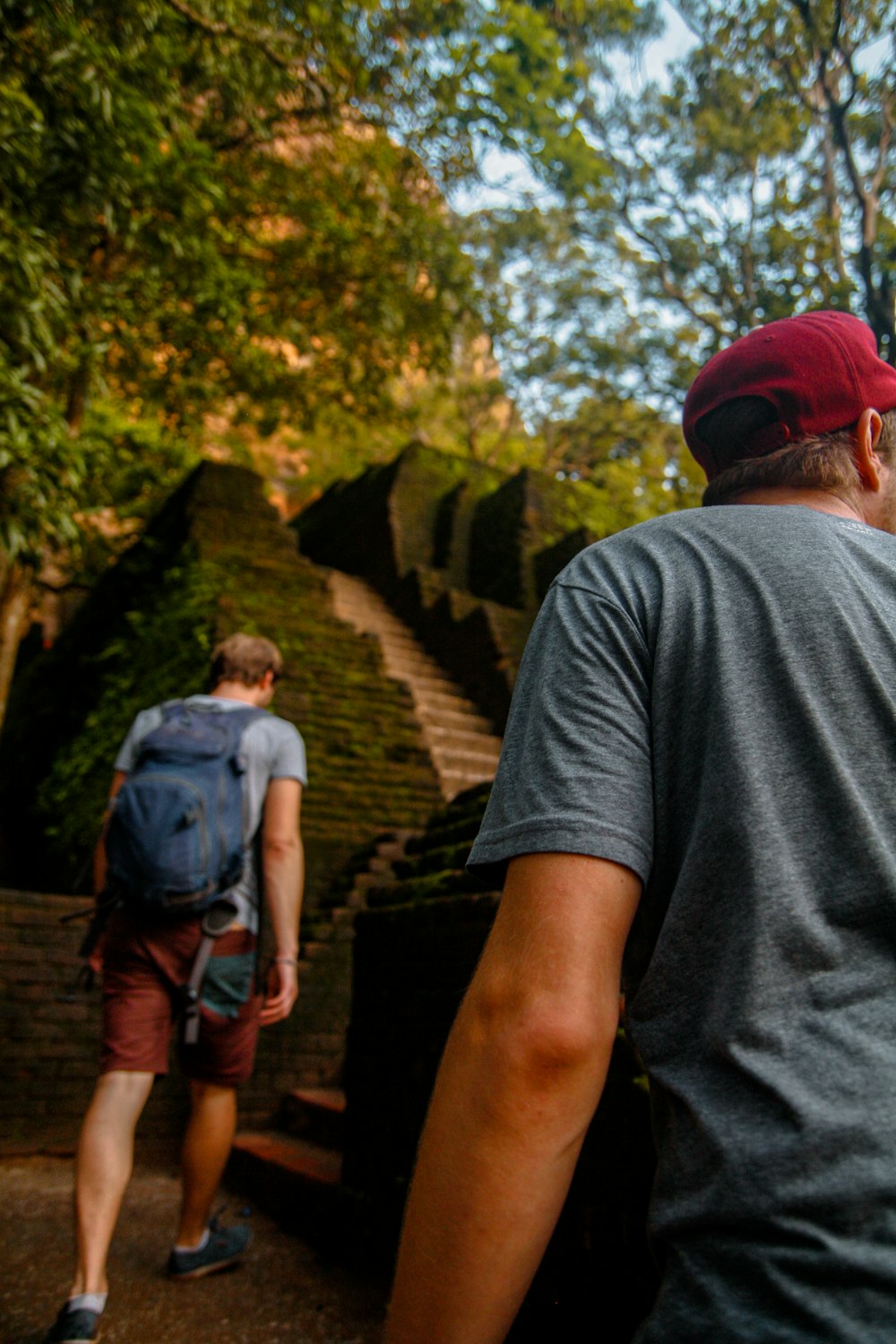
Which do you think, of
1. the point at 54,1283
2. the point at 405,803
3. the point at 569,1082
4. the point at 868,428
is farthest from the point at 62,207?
the point at 569,1082

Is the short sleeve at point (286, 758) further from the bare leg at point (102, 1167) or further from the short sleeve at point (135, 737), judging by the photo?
the bare leg at point (102, 1167)

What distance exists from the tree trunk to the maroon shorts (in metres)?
5.09

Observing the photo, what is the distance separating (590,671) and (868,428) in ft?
1.63

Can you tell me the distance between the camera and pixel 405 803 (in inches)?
307

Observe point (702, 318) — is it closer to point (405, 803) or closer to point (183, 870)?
point (405, 803)

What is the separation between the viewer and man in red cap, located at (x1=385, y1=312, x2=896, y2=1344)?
74cm

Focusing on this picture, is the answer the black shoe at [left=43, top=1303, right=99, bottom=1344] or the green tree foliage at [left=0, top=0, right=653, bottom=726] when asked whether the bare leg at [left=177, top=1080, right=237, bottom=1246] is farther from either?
the green tree foliage at [left=0, top=0, right=653, bottom=726]

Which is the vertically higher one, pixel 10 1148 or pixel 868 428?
pixel 868 428

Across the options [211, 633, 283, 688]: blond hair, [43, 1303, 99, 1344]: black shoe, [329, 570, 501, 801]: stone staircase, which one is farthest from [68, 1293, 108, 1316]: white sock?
[329, 570, 501, 801]: stone staircase

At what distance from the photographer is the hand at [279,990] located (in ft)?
10.1

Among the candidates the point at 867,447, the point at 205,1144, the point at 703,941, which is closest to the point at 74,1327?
the point at 205,1144

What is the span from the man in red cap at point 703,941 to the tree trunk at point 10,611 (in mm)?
7191

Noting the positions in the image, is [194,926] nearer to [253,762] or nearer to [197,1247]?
[253,762]

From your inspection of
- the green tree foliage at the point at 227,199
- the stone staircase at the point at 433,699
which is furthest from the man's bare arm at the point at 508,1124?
the stone staircase at the point at 433,699
